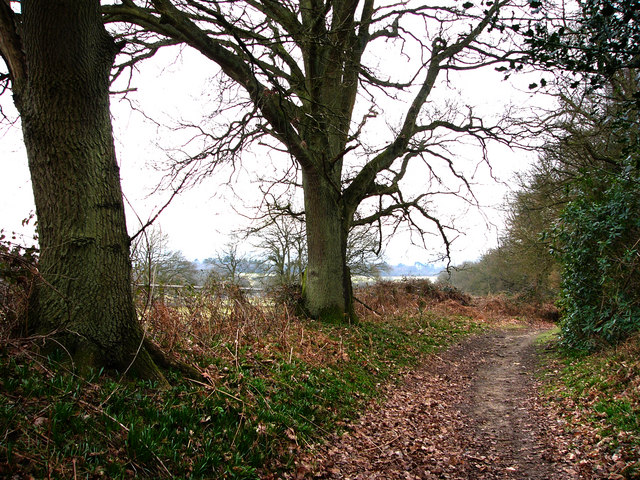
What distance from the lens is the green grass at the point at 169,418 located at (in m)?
3.05

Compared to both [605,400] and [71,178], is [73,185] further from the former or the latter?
[605,400]

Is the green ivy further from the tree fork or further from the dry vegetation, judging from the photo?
the tree fork

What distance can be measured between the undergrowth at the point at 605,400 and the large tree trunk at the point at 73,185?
5.43 m

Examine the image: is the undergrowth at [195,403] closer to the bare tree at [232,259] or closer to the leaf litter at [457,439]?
the leaf litter at [457,439]

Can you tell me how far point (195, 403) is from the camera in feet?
14.2

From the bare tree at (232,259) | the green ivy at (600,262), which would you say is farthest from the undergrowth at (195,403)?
the bare tree at (232,259)

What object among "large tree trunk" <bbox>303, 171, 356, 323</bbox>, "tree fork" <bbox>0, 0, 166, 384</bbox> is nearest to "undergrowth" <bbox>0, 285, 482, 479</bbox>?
"tree fork" <bbox>0, 0, 166, 384</bbox>

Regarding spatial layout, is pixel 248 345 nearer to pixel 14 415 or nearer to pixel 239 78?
pixel 14 415

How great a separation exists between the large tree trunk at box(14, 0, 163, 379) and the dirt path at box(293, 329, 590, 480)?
2.68 meters

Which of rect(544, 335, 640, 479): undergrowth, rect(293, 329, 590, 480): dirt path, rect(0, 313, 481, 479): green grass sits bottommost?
rect(293, 329, 590, 480): dirt path

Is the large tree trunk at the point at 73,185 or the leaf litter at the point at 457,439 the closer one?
the large tree trunk at the point at 73,185

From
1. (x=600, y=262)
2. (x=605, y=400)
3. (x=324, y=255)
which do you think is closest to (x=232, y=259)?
(x=324, y=255)

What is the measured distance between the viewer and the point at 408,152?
12.1 metres

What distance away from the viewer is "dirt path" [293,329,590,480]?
4.66 m
